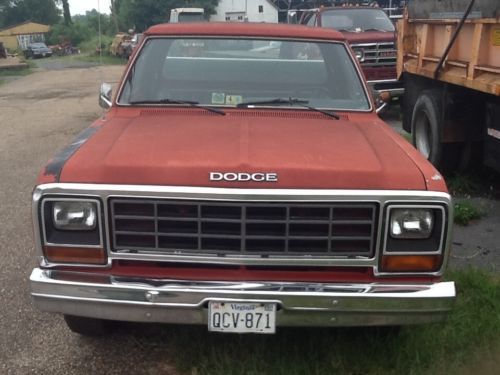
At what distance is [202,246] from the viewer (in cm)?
311

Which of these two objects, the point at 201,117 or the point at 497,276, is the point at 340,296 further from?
the point at 497,276

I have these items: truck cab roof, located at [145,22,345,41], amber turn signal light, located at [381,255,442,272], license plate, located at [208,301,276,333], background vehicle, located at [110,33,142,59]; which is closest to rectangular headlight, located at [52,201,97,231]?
license plate, located at [208,301,276,333]

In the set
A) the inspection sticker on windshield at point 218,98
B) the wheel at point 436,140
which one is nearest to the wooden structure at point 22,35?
the wheel at point 436,140

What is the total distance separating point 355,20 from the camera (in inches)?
509

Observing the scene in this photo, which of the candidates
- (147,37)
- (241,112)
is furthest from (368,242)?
(147,37)

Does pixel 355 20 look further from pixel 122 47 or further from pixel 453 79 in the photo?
pixel 122 47

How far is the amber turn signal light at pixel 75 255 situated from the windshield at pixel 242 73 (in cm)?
147

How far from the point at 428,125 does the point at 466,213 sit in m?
2.11

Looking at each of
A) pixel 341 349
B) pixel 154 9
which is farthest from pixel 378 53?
pixel 154 9

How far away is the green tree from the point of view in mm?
88750

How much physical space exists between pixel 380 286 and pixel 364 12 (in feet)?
35.8

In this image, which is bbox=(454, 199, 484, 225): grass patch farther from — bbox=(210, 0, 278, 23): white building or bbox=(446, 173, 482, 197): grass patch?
bbox=(210, 0, 278, 23): white building

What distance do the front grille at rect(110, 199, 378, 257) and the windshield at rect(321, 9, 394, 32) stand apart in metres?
10.2

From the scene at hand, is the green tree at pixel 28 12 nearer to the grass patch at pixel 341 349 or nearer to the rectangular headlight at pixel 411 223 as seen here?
the grass patch at pixel 341 349
